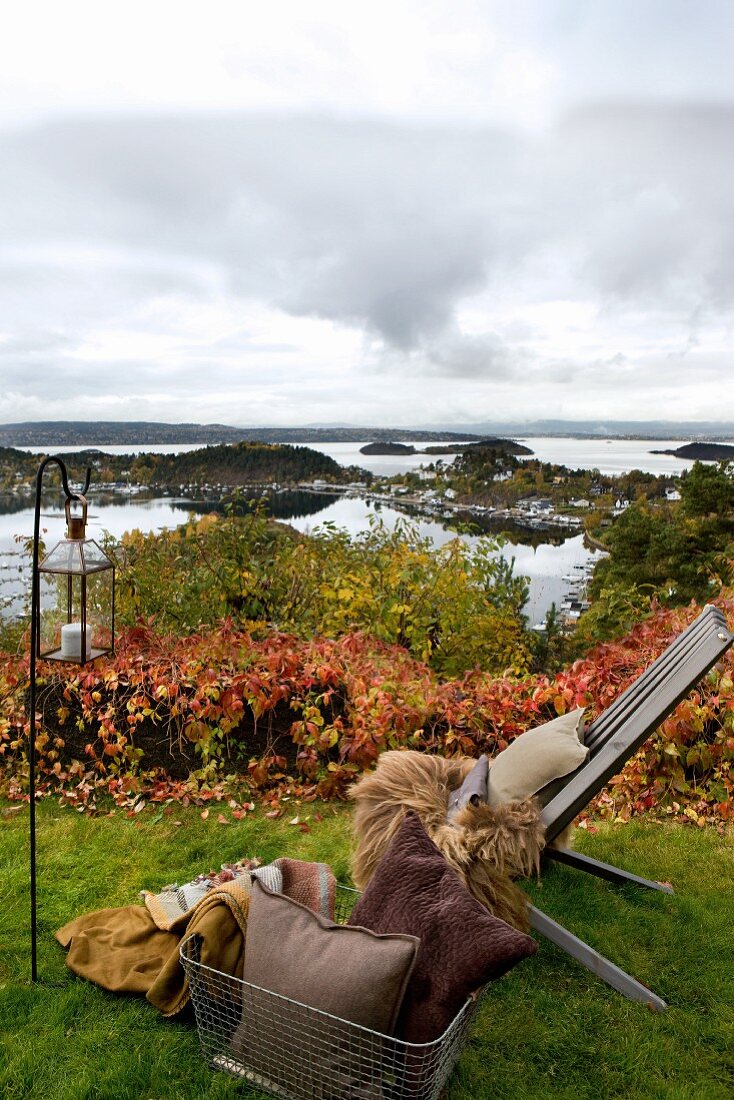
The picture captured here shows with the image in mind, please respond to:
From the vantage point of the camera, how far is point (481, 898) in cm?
236

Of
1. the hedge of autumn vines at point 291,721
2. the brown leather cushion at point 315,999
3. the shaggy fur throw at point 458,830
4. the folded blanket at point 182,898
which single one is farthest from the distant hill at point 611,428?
the brown leather cushion at point 315,999

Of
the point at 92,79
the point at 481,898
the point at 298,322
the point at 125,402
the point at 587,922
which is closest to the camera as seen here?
the point at 481,898

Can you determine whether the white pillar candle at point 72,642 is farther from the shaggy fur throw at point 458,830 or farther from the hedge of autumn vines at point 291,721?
Answer: the hedge of autumn vines at point 291,721

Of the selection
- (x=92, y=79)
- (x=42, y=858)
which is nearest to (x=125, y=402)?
(x=92, y=79)

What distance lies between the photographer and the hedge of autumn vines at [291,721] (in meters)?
4.22

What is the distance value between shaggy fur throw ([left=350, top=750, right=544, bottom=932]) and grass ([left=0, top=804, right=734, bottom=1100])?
0.35 meters

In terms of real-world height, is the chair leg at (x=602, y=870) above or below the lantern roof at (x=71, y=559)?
below

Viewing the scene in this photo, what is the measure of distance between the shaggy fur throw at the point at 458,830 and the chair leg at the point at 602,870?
20.9 inches

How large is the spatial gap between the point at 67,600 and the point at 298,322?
52.1 ft

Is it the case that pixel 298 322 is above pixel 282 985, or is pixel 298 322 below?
above

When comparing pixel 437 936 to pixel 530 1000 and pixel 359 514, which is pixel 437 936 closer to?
A: pixel 530 1000

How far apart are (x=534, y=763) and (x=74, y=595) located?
173 cm

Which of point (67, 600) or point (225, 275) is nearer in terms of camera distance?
point (67, 600)

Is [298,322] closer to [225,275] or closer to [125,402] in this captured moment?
[225,275]
